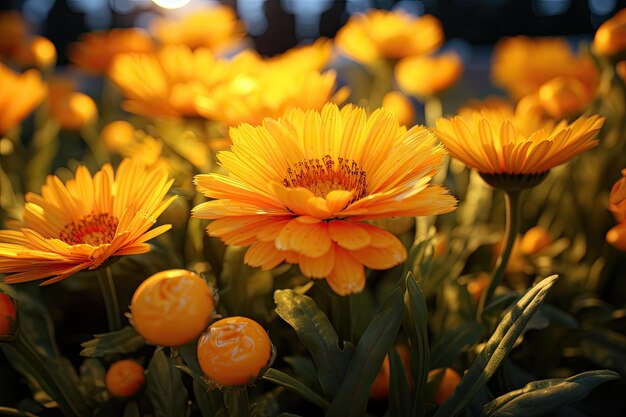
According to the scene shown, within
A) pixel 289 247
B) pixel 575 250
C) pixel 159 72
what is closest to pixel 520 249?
pixel 575 250

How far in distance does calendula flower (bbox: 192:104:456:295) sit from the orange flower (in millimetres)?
63

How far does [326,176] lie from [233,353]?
21cm

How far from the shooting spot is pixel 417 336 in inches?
21.3

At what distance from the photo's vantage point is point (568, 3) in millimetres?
2232

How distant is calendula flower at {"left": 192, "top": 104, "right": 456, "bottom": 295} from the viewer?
455 mm

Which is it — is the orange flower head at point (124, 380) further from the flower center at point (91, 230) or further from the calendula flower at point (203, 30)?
the calendula flower at point (203, 30)

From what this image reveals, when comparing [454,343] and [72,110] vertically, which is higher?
[72,110]

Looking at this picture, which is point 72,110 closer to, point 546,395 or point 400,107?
point 400,107

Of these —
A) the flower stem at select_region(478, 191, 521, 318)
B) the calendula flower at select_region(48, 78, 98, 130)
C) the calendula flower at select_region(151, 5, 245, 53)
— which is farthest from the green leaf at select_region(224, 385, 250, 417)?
the calendula flower at select_region(151, 5, 245, 53)

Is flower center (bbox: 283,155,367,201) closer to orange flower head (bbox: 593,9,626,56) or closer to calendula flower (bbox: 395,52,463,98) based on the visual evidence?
orange flower head (bbox: 593,9,626,56)

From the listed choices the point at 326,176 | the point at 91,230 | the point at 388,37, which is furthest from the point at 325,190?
the point at 388,37

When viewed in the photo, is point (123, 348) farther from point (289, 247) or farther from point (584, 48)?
point (584, 48)

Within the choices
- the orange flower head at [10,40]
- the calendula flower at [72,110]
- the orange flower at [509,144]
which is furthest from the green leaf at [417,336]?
the orange flower head at [10,40]

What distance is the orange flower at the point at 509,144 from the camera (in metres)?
0.52
